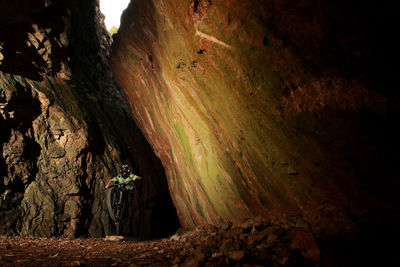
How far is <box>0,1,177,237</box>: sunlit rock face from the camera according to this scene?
5.97m

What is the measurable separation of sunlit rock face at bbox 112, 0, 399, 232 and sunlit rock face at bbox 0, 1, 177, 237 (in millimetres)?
4518

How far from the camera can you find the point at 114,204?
26.8ft

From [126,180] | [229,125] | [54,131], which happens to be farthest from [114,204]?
[229,125]

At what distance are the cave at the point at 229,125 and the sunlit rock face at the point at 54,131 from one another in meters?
0.05

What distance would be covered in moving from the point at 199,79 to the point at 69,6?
884 centimetres

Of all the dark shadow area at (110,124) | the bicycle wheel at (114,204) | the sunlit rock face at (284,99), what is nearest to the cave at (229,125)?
the sunlit rock face at (284,99)

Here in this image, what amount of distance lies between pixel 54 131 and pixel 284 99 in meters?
7.72

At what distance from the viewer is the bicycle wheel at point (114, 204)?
26.2ft

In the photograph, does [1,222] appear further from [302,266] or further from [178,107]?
[302,266]

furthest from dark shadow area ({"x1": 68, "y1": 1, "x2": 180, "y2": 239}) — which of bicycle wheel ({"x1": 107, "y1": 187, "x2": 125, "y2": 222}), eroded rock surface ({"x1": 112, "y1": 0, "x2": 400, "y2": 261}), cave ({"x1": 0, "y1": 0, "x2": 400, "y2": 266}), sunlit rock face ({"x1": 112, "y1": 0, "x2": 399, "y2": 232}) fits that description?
eroded rock surface ({"x1": 112, "y1": 0, "x2": 400, "y2": 261})

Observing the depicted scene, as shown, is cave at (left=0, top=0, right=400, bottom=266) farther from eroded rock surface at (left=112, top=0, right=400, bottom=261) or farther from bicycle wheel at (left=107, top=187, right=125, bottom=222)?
bicycle wheel at (left=107, top=187, right=125, bottom=222)

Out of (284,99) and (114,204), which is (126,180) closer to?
(114,204)

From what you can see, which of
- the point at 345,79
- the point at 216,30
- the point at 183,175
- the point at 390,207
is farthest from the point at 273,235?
the point at 183,175

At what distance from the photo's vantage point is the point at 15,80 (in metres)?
6.31
